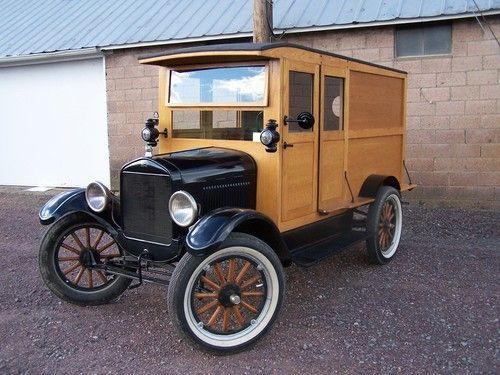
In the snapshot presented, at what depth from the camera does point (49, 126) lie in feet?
34.7

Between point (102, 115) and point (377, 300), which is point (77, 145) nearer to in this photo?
point (102, 115)

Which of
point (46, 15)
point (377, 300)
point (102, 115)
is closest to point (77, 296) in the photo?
point (377, 300)

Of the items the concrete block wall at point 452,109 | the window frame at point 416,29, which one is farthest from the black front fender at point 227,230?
the window frame at point 416,29

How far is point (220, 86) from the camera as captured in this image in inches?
168

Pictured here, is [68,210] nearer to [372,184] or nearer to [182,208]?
[182,208]

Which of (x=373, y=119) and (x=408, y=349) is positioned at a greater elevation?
(x=373, y=119)

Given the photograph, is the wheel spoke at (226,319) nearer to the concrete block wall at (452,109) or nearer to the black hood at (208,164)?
the black hood at (208,164)

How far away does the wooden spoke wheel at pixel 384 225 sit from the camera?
5.15m

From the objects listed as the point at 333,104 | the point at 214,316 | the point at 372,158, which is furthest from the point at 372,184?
the point at 214,316

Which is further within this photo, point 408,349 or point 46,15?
point 46,15

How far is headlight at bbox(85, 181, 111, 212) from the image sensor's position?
420 centimetres

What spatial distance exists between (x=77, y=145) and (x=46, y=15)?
3.17 metres

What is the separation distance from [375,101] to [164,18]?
216 inches

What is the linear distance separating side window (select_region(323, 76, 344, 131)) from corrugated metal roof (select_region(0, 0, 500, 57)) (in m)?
3.35
